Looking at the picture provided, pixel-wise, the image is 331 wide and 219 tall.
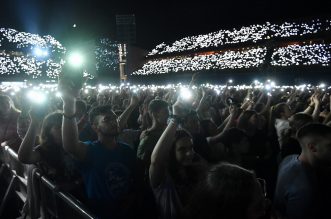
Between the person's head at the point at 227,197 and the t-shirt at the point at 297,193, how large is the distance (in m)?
1.38

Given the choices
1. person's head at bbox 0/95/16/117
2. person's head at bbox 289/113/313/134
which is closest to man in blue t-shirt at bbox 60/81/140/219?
person's head at bbox 289/113/313/134

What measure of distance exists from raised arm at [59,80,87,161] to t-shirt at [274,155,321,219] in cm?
194

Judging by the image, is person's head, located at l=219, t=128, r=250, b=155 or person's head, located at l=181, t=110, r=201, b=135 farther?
person's head, located at l=181, t=110, r=201, b=135

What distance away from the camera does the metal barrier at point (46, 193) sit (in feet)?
10.6

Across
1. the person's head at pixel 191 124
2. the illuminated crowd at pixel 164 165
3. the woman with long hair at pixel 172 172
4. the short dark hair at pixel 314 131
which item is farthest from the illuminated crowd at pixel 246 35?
the woman with long hair at pixel 172 172

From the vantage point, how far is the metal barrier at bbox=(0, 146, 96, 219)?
323cm

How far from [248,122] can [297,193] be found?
2.91m

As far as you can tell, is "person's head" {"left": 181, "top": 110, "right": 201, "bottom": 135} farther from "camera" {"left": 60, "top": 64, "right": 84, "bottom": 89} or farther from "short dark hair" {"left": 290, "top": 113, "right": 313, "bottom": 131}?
"camera" {"left": 60, "top": 64, "right": 84, "bottom": 89}

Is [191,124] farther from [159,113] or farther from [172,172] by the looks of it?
[172,172]

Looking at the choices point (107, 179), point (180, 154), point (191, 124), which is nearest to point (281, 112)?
point (191, 124)

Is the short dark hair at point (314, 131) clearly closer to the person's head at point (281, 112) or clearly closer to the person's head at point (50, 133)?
the person's head at point (50, 133)

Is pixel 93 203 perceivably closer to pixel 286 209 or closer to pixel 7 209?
pixel 286 209

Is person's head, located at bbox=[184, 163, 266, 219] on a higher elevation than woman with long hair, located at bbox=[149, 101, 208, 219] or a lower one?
higher

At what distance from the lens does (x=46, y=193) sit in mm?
4230
